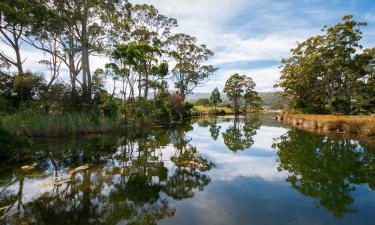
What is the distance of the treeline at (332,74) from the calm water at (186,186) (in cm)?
1871

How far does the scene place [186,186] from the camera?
25.2ft

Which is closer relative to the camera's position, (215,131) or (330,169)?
(330,169)

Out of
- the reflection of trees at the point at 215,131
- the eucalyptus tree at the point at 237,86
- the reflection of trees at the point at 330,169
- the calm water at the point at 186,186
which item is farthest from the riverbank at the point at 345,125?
the eucalyptus tree at the point at 237,86

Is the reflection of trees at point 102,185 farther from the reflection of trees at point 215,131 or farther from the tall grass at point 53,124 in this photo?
the reflection of trees at point 215,131

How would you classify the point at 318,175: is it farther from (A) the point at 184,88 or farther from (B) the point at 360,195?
(A) the point at 184,88

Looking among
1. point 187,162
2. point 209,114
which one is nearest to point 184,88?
point 209,114

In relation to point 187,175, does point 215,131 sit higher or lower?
higher

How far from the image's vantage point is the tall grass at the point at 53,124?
15211 mm

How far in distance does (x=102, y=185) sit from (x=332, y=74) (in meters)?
30.4

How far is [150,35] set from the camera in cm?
3166

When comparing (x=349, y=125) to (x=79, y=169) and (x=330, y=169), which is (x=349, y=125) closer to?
(x=330, y=169)

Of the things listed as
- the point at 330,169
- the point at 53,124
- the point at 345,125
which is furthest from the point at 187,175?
the point at 345,125

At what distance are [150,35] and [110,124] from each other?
1482 centimetres

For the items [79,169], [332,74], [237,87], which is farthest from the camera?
[237,87]
